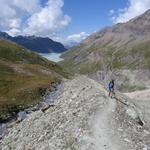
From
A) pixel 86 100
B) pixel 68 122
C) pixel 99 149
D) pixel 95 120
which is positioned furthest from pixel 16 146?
pixel 86 100

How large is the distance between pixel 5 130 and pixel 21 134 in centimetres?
1174

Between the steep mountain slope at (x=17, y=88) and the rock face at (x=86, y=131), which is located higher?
the steep mountain slope at (x=17, y=88)

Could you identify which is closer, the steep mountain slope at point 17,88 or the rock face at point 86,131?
the rock face at point 86,131

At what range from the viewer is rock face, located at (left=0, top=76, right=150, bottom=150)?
129 feet

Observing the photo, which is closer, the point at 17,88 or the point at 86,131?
the point at 86,131

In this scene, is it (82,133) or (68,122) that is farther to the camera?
(68,122)

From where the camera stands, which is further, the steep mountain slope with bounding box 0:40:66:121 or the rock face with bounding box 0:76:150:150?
the steep mountain slope with bounding box 0:40:66:121

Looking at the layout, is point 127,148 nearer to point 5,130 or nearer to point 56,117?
point 56,117

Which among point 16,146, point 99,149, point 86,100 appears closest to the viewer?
point 99,149

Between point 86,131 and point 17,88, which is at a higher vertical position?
point 17,88

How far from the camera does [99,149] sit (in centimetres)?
3684

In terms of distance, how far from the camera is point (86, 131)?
4247 cm

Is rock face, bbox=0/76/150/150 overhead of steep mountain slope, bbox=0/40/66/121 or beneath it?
beneath

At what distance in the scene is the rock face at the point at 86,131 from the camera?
→ 39219 millimetres
